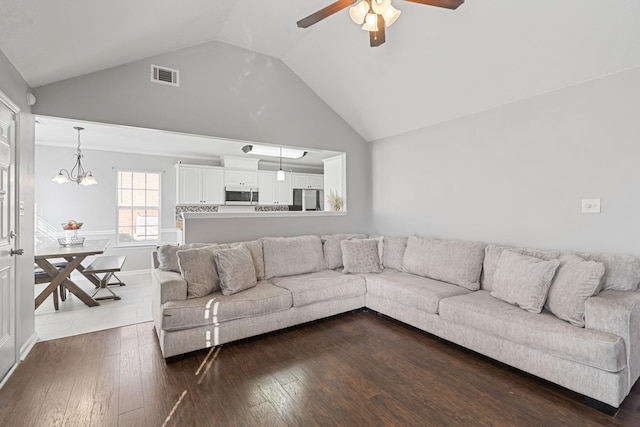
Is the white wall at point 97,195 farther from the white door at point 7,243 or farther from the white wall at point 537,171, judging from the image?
the white wall at point 537,171

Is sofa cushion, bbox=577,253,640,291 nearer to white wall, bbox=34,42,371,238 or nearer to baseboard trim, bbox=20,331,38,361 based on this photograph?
white wall, bbox=34,42,371,238

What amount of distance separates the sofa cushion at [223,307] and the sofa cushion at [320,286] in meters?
0.14

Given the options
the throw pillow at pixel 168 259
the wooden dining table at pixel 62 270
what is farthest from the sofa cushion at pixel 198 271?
the wooden dining table at pixel 62 270

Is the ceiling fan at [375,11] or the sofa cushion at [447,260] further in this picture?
the sofa cushion at [447,260]

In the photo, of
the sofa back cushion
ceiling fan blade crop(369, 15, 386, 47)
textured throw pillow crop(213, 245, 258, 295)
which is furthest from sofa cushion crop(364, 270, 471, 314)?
ceiling fan blade crop(369, 15, 386, 47)

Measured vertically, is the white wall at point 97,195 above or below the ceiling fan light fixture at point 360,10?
below

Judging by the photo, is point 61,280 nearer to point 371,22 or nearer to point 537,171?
point 371,22

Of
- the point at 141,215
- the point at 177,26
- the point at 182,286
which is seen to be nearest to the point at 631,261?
the point at 182,286

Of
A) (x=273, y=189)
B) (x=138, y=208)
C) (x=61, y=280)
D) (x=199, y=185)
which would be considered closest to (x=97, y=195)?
(x=138, y=208)

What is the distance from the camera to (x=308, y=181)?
7.75 meters

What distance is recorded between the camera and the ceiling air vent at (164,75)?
3.48 meters

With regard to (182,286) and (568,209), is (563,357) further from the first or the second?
(182,286)

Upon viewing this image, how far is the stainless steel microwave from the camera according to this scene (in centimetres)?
675

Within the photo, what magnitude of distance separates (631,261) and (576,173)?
88 cm
